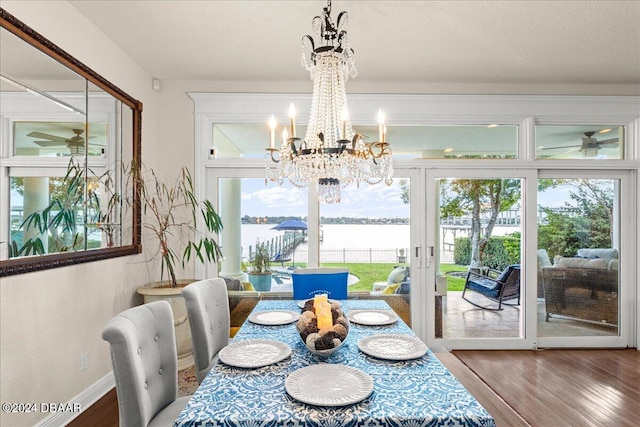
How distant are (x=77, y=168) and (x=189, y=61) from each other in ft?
4.49

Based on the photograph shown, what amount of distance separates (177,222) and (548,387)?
3557 mm

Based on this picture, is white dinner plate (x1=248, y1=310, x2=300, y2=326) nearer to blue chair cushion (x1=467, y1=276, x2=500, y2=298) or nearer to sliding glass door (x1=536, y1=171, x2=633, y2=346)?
blue chair cushion (x1=467, y1=276, x2=500, y2=298)

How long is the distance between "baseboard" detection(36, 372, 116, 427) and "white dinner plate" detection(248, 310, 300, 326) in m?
1.02

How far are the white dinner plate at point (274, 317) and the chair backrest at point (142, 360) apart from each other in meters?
0.54

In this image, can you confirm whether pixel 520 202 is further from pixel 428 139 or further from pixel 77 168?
pixel 77 168

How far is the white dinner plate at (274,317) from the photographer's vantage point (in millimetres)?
2041

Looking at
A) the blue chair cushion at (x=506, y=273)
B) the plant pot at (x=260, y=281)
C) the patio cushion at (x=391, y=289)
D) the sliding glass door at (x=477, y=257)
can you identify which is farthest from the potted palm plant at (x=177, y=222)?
the blue chair cushion at (x=506, y=273)

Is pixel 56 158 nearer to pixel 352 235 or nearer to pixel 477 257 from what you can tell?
pixel 352 235

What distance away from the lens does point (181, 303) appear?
301cm

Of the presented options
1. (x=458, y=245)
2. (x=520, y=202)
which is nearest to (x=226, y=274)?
(x=458, y=245)

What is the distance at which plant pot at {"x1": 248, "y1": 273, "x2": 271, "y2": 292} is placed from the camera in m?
3.69

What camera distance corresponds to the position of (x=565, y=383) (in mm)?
2924

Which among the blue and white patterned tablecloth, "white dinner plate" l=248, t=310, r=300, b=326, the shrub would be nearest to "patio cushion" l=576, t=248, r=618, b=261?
the shrub

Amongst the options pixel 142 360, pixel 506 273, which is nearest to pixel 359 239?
pixel 506 273
